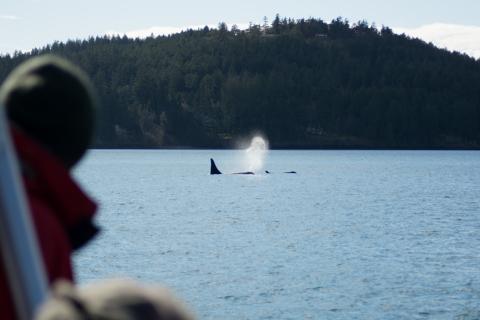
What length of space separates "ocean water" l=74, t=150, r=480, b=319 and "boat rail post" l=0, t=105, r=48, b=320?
837 millimetres

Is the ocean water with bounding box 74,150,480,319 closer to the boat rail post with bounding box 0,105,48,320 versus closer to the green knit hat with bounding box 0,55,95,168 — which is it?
the green knit hat with bounding box 0,55,95,168

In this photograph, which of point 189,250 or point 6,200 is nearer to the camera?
point 6,200

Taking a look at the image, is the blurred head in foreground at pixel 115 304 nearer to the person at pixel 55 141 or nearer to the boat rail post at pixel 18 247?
the boat rail post at pixel 18 247

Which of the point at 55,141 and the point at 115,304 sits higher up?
the point at 55,141

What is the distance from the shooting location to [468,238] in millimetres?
48094

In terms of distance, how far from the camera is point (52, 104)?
229 centimetres

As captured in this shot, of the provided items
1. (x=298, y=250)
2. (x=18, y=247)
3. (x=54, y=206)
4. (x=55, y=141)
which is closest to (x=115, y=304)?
(x=18, y=247)

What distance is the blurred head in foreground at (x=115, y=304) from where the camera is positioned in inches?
55.6

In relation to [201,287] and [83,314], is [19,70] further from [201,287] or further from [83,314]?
[201,287]

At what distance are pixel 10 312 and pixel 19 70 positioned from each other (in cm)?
62

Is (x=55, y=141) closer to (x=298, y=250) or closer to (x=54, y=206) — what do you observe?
(x=54, y=206)

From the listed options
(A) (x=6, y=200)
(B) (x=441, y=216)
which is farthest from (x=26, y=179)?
(B) (x=441, y=216)

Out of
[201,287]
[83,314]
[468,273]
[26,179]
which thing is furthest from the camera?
[468,273]

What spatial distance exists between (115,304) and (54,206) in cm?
88
